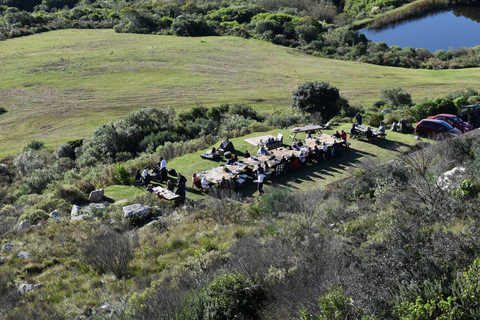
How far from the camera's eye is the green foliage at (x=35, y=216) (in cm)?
1675

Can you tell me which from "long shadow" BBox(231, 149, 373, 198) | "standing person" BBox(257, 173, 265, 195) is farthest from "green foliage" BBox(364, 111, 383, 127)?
"standing person" BBox(257, 173, 265, 195)

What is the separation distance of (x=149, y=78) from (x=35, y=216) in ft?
131

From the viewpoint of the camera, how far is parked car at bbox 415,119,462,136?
21438mm

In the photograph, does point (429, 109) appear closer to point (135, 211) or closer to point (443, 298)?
point (135, 211)

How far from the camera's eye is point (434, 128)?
21.8 meters

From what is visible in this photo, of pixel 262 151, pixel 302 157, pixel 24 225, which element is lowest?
pixel 24 225

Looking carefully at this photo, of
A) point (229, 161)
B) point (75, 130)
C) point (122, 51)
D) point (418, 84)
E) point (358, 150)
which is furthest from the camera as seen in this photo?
point (122, 51)

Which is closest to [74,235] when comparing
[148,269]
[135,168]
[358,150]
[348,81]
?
[148,269]

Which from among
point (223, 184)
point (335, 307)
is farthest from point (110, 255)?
point (223, 184)

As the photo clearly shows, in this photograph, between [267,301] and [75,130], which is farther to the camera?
[75,130]

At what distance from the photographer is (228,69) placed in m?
57.1

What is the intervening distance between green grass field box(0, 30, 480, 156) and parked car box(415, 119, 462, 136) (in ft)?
50.2

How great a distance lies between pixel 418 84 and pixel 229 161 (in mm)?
33995

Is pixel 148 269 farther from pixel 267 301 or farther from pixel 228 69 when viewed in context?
pixel 228 69
